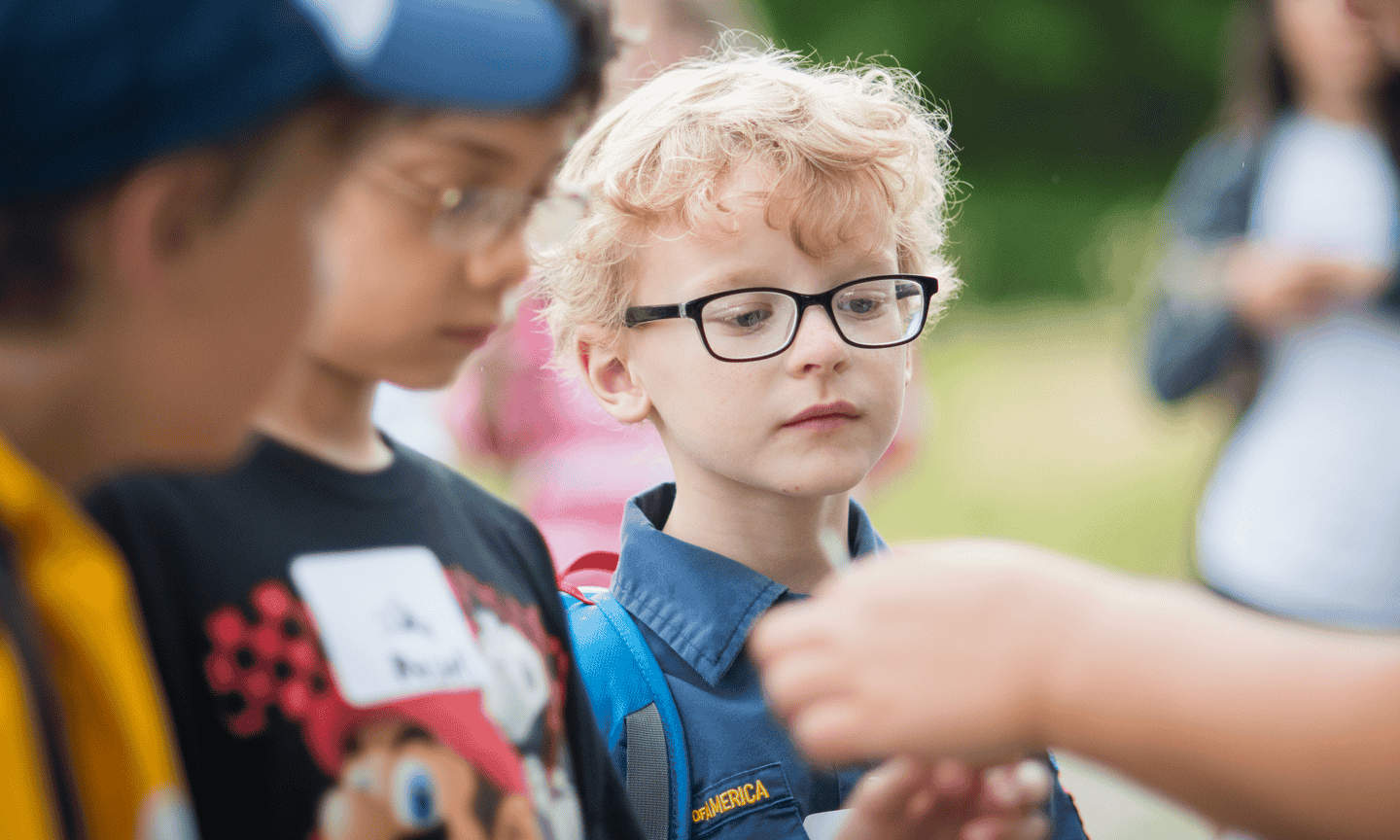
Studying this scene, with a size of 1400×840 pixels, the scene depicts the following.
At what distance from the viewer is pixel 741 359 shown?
1.44 metres

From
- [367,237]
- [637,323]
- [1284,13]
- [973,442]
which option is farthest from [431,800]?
[973,442]

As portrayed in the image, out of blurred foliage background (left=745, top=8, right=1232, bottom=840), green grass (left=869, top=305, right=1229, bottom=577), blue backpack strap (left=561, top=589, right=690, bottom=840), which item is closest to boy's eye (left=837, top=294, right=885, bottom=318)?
blue backpack strap (left=561, top=589, right=690, bottom=840)

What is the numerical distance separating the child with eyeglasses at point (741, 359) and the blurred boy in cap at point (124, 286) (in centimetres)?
70

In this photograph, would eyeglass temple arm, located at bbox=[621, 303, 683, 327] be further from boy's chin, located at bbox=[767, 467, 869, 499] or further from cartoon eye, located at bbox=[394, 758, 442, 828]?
cartoon eye, located at bbox=[394, 758, 442, 828]

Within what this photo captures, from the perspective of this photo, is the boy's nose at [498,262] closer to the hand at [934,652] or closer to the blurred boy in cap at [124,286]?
the blurred boy in cap at [124,286]

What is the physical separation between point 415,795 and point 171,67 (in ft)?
1.52

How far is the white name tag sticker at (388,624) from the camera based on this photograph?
85 centimetres

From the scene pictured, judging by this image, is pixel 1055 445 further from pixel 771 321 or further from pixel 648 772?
pixel 648 772

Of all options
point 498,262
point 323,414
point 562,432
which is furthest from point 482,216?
point 562,432

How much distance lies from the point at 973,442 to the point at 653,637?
738 centimetres

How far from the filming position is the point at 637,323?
1513 millimetres

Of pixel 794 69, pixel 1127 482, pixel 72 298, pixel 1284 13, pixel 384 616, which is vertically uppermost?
pixel 1284 13

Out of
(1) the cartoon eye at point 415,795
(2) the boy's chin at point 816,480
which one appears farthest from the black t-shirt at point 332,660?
(2) the boy's chin at point 816,480

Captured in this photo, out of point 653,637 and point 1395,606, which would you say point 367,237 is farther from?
point 1395,606
